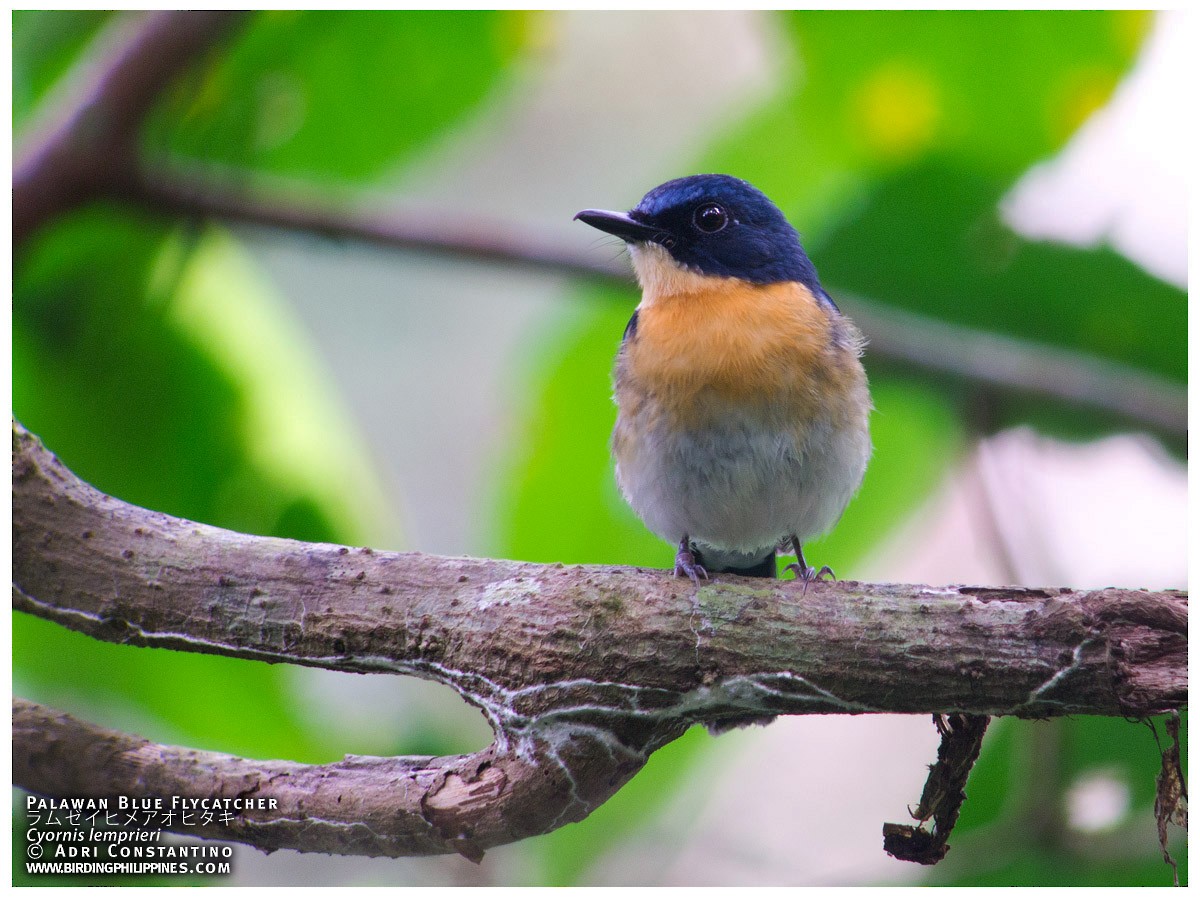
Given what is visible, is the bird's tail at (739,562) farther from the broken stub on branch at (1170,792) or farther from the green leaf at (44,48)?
the green leaf at (44,48)

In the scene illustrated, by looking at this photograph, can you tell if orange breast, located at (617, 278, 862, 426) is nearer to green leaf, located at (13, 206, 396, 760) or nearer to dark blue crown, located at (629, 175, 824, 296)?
dark blue crown, located at (629, 175, 824, 296)

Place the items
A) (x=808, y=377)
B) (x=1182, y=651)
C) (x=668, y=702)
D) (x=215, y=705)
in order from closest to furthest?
1. (x=1182, y=651)
2. (x=668, y=702)
3. (x=808, y=377)
4. (x=215, y=705)

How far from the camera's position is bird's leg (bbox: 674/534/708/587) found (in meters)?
2.57

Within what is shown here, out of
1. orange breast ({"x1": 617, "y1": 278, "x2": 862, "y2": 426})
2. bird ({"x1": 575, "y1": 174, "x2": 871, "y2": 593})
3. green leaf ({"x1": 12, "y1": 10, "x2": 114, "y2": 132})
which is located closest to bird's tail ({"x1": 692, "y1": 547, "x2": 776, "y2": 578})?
bird ({"x1": 575, "y1": 174, "x2": 871, "y2": 593})

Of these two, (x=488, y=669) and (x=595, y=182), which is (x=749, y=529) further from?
(x=595, y=182)

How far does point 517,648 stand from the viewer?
233cm

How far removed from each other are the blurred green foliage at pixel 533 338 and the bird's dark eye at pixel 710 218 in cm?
67

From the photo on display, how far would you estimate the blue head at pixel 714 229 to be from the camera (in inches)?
Answer: 135

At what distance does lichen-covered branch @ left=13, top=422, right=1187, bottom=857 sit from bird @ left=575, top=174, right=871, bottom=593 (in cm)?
64

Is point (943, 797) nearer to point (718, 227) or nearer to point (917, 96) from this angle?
point (718, 227)

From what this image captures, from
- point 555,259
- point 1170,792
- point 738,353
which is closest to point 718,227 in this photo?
point 738,353

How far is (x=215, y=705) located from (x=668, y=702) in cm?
181

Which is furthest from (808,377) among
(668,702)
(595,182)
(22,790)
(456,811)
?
(595,182)

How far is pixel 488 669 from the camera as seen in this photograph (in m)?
2.35
